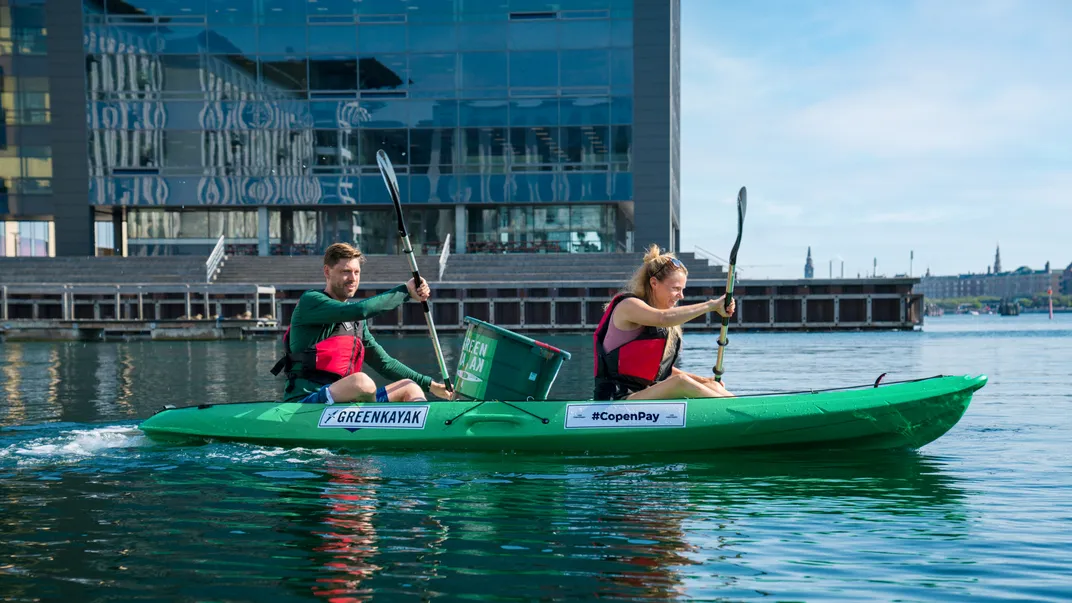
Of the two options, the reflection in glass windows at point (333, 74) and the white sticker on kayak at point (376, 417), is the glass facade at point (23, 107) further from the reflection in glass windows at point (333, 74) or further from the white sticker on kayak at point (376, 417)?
the white sticker on kayak at point (376, 417)

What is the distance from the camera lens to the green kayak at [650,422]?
8.84 meters

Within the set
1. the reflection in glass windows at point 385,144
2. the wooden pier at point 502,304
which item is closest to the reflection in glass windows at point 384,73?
the reflection in glass windows at point 385,144

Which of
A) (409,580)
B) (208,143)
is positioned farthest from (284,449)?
(208,143)

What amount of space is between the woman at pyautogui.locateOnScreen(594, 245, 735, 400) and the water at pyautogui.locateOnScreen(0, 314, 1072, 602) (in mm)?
654

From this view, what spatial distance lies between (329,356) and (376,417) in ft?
2.43

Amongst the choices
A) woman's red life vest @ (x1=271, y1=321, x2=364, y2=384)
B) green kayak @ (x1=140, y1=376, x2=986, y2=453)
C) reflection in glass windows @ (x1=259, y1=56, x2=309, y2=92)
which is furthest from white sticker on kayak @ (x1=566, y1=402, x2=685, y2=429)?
reflection in glass windows @ (x1=259, y1=56, x2=309, y2=92)

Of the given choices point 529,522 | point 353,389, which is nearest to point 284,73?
point 353,389

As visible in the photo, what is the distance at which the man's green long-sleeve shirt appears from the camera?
8.75 m

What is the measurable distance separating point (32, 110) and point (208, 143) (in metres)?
9.47

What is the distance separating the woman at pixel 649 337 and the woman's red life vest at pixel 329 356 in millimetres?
2332

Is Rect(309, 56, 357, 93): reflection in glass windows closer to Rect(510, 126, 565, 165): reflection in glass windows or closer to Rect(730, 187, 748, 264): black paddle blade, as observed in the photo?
Rect(510, 126, 565, 165): reflection in glass windows

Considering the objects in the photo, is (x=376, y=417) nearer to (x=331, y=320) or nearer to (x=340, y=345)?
(x=340, y=345)

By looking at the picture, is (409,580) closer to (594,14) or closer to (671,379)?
(671,379)

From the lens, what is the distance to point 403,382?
31.8 ft
